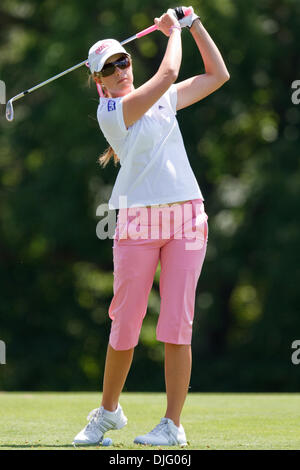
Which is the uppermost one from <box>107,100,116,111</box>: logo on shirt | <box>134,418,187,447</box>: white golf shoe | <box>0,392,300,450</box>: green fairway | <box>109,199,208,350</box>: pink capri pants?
<box>107,100,116,111</box>: logo on shirt

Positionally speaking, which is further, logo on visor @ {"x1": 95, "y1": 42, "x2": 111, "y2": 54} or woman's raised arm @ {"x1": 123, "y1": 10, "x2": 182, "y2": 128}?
logo on visor @ {"x1": 95, "y1": 42, "x2": 111, "y2": 54}

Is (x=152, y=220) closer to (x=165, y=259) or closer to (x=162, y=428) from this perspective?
(x=165, y=259)

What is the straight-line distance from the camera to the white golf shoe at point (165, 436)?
12.8 feet

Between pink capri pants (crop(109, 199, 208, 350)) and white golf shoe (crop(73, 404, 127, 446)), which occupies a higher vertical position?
pink capri pants (crop(109, 199, 208, 350))

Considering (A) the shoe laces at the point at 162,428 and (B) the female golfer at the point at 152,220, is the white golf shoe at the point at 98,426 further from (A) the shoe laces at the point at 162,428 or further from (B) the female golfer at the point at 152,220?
(A) the shoe laces at the point at 162,428

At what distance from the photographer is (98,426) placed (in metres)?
4.11

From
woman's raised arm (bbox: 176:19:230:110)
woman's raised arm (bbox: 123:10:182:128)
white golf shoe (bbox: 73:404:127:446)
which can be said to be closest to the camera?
woman's raised arm (bbox: 123:10:182:128)

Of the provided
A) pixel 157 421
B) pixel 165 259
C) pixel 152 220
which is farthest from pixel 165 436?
pixel 157 421

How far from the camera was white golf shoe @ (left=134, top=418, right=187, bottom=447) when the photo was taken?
3914 millimetres

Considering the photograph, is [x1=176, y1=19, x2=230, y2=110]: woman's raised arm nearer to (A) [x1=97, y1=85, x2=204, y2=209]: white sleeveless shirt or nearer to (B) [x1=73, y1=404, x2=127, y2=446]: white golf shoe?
(A) [x1=97, y1=85, x2=204, y2=209]: white sleeveless shirt

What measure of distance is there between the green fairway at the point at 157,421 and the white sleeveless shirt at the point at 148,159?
99cm

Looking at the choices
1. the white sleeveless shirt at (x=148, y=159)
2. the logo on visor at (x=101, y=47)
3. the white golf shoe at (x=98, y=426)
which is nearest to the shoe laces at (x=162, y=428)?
the white golf shoe at (x=98, y=426)

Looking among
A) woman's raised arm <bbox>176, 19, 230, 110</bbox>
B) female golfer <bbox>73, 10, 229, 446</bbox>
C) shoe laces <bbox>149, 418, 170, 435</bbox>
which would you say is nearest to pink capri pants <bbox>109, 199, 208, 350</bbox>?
female golfer <bbox>73, 10, 229, 446</bbox>

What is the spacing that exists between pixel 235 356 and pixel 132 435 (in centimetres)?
1231
